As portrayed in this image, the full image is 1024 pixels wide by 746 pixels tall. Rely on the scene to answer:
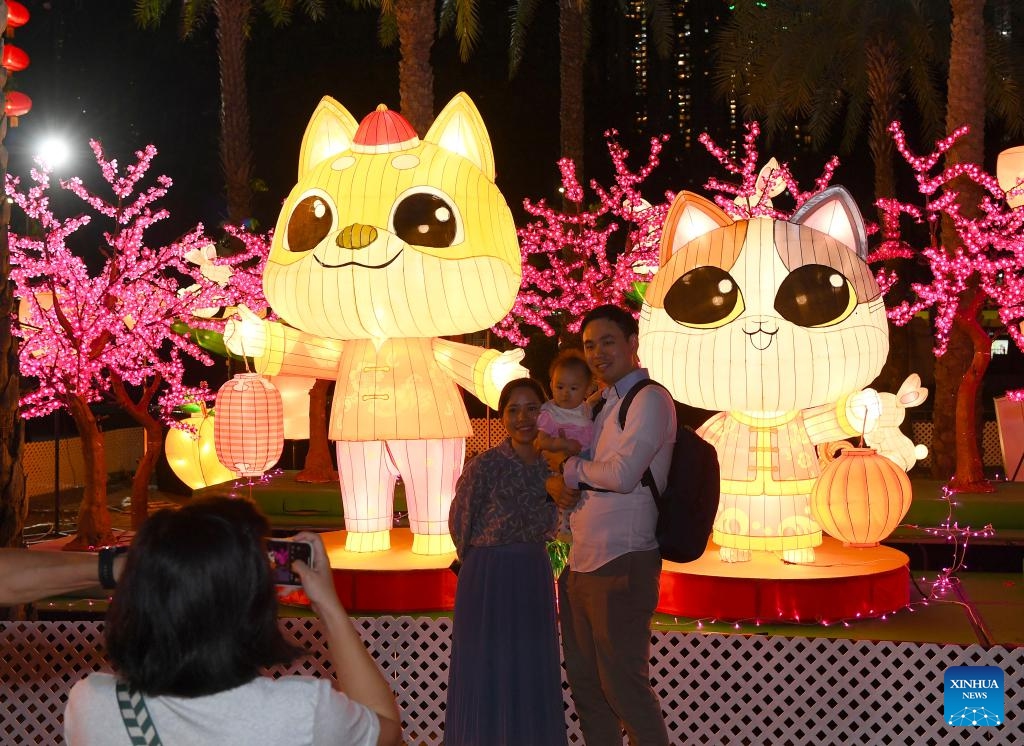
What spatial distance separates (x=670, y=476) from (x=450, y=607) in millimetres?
3404

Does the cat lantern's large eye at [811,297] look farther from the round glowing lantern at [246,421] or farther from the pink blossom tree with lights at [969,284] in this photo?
the pink blossom tree with lights at [969,284]

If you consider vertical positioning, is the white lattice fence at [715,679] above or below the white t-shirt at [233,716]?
below

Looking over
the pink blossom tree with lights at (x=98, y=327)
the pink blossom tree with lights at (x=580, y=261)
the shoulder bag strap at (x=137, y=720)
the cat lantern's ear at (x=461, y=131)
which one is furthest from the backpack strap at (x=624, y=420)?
the pink blossom tree with lights at (x=580, y=261)

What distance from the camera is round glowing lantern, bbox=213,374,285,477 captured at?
8.20m

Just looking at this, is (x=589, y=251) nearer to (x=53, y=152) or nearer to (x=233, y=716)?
(x=53, y=152)

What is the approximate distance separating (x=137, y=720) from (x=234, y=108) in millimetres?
15041

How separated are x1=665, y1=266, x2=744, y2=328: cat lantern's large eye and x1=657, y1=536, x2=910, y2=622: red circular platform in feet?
5.16

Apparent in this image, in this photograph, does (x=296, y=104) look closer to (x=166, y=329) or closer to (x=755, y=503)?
(x=166, y=329)

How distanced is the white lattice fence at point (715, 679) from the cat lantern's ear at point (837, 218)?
3.15 m

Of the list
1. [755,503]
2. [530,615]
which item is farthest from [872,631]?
[530,615]

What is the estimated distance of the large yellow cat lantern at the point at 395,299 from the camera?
24.1 ft

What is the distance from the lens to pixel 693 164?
2697 cm

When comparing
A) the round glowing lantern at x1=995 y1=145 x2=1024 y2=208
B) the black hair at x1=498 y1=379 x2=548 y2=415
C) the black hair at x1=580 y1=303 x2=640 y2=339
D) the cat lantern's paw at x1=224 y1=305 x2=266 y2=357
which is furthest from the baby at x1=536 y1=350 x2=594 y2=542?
the round glowing lantern at x1=995 y1=145 x2=1024 y2=208

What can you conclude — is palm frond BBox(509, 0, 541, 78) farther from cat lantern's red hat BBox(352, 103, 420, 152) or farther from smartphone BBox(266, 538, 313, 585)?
smartphone BBox(266, 538, 313, 585)
